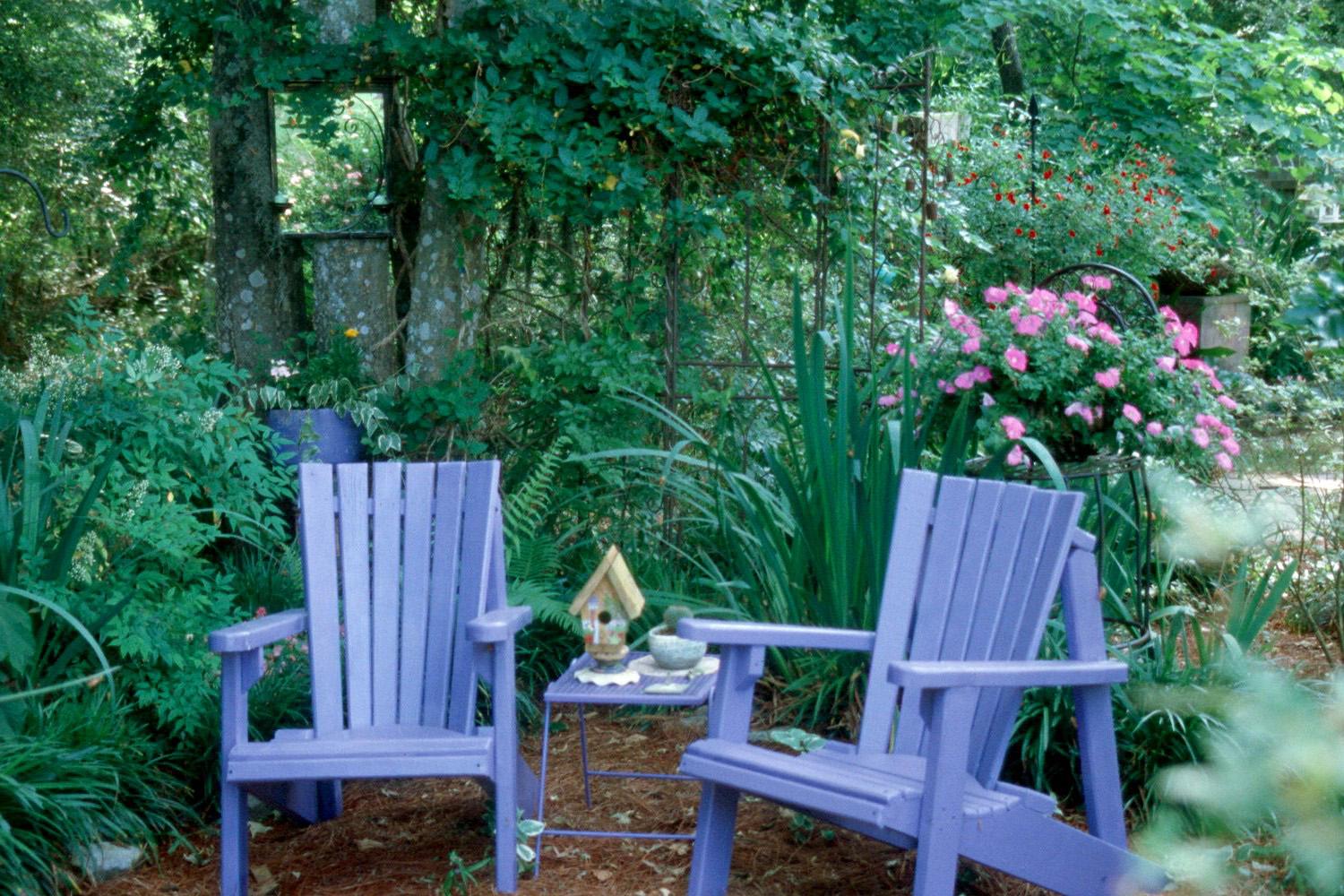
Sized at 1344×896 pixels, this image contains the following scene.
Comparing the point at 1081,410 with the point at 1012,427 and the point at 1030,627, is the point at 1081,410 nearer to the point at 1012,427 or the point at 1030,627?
the point at 1012,427

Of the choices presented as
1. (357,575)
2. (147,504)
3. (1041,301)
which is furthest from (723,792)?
(147,504)

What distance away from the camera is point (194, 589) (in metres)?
3.05

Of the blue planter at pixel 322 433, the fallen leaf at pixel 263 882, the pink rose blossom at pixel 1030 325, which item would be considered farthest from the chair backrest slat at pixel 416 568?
the blue planter at pixel 322 433

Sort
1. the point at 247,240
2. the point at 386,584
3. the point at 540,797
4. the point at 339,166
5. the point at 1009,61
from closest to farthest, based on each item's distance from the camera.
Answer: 1. the point at 540,797
2. the point at 386,584
3. the point at 247,240
4. the point at 339,166
5. the point at 1009,61

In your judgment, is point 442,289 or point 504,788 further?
point 442,289

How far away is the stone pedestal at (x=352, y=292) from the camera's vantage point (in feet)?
16.1

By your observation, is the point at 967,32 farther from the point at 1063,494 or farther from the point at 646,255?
the point at 1063,494

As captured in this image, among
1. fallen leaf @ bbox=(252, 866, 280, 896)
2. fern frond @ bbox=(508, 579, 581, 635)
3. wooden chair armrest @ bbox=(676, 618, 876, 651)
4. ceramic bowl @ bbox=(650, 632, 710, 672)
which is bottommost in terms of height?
fallen leaf @ bbox=(252, 866, 280, 896)

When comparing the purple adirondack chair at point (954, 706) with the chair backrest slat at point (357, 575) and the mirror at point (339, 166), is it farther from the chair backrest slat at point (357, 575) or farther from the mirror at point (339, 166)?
the mirror at point (339, 166)

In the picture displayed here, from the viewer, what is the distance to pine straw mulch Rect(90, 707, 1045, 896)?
2650mm

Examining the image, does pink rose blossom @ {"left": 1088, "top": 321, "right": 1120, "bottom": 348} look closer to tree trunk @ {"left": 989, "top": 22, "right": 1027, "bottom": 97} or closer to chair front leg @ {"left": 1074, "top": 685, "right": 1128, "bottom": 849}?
chair front leg @ {"left": 1074, "top": 685, "right": 1128, "bottom": 849}

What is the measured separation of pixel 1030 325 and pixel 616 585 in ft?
3.74

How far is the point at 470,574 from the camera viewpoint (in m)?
2.87

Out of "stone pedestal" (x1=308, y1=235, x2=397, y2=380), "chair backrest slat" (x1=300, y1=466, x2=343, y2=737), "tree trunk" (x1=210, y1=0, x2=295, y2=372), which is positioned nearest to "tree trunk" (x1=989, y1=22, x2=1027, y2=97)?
"stone pedestal" (x1=308, y1=235, x2=397, y2=380)
